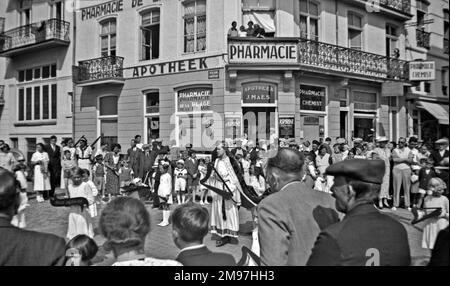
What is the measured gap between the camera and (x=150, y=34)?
16203 mm

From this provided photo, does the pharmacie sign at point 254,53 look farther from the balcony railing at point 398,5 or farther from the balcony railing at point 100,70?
the balcony railing at point 398,5

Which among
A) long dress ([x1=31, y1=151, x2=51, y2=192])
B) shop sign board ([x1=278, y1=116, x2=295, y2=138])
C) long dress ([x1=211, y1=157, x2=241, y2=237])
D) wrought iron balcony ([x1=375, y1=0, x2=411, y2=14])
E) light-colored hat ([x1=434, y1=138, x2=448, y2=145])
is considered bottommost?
long dress ([x1=211, y1=157, x2=241, y2=237])

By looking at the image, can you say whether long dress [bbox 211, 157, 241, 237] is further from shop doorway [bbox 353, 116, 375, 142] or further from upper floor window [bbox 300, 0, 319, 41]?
shop doorway [bbox 353, 116, 375, 142]

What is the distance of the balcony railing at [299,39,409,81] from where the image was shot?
14.3m

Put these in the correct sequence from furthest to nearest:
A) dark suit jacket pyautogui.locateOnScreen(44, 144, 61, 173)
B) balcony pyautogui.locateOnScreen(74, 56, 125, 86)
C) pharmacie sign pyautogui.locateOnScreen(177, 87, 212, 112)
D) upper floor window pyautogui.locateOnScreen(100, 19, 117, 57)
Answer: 1. upper floor window pyautogui.locateOnScreen(100, 19, 117, 57)
2. balcony pyautogui.locateOnScreen(74, 56, 125, 86)
3. pharmacie sign pyautogui.locateOnScreen(177, 87, 212, 112)
4. dark suit jacket pyautogui.locateOnScreen(44, 144, 61, 173)

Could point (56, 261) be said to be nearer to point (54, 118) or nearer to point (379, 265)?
point (379, 265)

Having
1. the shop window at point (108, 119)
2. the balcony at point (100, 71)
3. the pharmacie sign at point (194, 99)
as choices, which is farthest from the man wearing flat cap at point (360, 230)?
the shop window at point (108, 119)

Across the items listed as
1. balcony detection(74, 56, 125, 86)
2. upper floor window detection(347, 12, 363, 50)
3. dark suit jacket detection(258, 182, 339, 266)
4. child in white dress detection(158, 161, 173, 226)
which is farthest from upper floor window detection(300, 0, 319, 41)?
dark suit jacket detection(258, 182, 339, 266)

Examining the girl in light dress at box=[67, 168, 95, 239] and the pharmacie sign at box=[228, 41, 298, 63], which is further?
the pharmacie sign at box=[228, 41, 298, 63]

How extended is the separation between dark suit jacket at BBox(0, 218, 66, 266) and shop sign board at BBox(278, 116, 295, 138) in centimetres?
1238

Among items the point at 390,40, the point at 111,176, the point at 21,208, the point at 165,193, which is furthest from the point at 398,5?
the point at 21,208

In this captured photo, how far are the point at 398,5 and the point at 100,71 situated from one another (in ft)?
44.8

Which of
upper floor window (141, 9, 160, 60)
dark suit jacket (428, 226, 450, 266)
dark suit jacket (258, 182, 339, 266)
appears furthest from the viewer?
upper floor window (141, 9, 160, 60)

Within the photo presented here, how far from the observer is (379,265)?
1.84 metres
